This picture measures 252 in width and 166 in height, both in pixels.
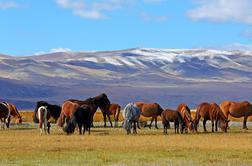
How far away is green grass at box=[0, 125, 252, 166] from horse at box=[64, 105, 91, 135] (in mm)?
3757

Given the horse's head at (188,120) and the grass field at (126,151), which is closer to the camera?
the grass field at (126,151)

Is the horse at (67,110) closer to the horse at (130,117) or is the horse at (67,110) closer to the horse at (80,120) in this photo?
the horse at (80,120)

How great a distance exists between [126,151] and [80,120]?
1182cm

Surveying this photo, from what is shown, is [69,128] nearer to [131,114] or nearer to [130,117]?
[130,117]

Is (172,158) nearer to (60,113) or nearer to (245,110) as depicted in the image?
(60,113)

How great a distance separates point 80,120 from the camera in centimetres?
3872

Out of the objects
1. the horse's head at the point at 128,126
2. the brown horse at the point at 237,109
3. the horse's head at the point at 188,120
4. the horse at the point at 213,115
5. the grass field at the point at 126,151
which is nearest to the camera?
the grass field at the point at 126,151

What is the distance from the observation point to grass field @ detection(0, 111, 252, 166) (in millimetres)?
23594

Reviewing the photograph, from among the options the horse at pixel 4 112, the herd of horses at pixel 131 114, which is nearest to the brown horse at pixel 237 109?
the herd of horses at pixel 131 114

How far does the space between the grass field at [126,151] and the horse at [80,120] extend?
370 cm

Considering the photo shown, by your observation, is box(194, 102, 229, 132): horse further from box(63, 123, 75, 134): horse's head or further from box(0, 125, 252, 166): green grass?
box(63, 123, 75, 134): horse's head

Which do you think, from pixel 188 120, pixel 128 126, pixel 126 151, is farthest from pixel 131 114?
pixel 126 151

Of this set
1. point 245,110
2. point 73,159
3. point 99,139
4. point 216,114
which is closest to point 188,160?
point 73,159

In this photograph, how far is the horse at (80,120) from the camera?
1508 inches
